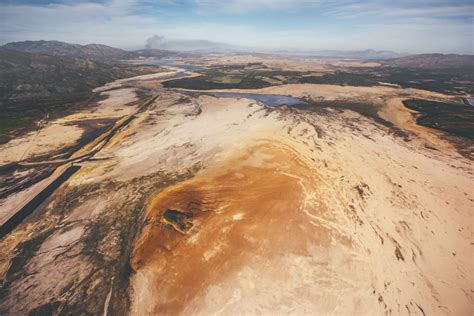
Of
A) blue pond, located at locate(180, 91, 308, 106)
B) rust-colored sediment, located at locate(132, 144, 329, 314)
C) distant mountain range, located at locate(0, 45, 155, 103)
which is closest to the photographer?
rust-colored sediment, located at locate(132, 144, 329, 314)

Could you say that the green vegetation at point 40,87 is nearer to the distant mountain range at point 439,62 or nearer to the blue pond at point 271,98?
the blue pond at point 271,98

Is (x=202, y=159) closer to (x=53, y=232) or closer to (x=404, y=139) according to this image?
(x=53, y=232)

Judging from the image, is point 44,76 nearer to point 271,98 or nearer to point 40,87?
point 40,87

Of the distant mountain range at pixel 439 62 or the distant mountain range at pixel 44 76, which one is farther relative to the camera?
the distant mountain range at pixel 439 62

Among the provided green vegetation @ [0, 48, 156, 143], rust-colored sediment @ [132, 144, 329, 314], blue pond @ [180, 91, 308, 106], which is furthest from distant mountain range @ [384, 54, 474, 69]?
rust-colored sediment @ [132, 144, 329, 314]

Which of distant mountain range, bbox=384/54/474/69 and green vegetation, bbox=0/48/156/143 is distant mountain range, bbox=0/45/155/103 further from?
distant mountain range, bbox=384/54/474/69

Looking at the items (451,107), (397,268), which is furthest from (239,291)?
(451,107)

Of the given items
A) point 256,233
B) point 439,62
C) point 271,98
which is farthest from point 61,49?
point 439,62

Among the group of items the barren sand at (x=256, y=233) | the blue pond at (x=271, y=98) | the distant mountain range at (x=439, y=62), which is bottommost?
the barren sand at (x=256, y=233)

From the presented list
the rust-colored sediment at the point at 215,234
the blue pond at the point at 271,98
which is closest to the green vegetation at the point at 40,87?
the blue pond at the point at 271,98
